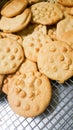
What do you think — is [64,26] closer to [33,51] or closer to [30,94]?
[33,51]

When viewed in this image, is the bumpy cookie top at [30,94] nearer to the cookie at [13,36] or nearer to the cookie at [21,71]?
the cookie at [21,71]

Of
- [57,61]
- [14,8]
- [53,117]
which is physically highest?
[14,8]

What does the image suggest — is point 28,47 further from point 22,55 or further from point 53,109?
point 53,109

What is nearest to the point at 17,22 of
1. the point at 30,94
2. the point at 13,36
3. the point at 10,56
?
the point at 13,36

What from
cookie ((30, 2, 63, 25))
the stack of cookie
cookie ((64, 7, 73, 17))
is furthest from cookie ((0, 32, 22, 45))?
cookie ((64, 7, 73, 17))

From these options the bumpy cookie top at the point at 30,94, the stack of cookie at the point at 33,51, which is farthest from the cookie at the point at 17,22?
the bumpy cookie top at the point at 30,94

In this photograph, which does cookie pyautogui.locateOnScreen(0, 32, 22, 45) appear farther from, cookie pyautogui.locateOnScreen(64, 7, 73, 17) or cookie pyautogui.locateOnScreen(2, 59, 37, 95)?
cookie pyautogui.locateOnScreen(64, 7, 73, 17)
